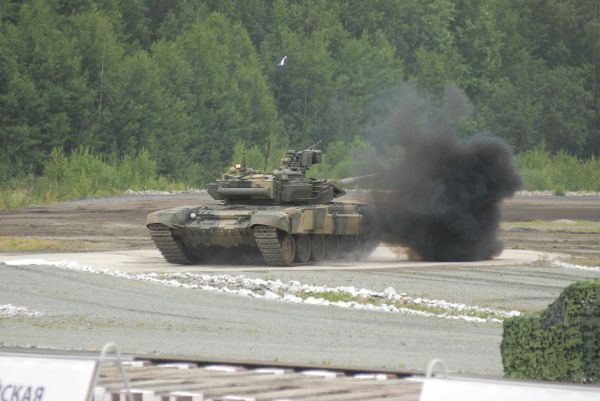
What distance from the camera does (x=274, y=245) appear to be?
27047mm

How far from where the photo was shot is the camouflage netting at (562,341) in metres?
11.2

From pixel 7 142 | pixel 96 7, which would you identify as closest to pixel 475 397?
pixel 7 142

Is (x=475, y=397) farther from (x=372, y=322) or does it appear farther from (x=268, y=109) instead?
(x=268, y=109)

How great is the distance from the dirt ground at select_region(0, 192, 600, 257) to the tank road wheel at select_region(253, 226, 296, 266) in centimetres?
713

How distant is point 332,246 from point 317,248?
2.82 ft

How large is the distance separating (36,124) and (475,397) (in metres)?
60.1

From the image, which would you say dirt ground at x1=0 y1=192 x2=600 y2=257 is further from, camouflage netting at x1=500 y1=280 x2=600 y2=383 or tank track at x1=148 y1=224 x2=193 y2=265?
camouflage netting at x1=500 y1=280 x2=600 y2=383

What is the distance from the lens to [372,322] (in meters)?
18.6

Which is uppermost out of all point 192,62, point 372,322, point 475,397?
point 192,62

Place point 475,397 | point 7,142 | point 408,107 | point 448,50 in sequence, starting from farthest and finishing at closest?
point 448,50 → point 7,142 → point 408,107 → point 475,397

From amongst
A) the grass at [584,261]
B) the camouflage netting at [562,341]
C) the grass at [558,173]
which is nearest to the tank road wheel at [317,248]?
the grass at [584,261]

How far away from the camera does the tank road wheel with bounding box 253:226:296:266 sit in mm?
26906

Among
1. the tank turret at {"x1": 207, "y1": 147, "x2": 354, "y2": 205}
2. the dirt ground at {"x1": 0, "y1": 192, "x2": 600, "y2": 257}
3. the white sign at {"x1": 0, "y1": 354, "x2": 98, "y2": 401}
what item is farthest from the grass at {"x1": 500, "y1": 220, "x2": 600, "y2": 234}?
the white sign at {"x1": 0, "y1": 354, "x2": 98, "y2": 401}

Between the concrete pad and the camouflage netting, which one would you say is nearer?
the camouflage netting
